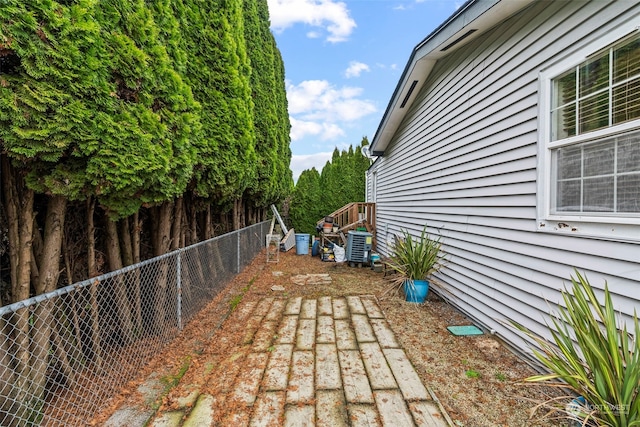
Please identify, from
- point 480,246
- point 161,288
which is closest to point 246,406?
point 161,288

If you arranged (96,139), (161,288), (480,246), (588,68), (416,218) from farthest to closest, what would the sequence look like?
(416,218), (480,246), (161,288), (588,68), (96,139)

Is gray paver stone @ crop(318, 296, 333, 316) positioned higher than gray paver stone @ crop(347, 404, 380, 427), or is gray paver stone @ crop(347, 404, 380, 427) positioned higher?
gray paver stone @ crop(347, 404, 380, 427)

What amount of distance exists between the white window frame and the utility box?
4613 mm

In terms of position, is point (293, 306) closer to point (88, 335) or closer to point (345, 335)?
point (345, 335)

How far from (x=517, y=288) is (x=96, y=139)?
3960mm

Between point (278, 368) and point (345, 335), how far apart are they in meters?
0.97

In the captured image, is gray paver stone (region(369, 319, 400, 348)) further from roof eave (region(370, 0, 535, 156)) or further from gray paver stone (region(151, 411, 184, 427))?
roof eave (region(370, 0, 535, 156))

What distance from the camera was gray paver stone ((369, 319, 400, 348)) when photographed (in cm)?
303

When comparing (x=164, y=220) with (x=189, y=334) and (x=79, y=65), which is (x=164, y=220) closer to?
(x=189, y=334)

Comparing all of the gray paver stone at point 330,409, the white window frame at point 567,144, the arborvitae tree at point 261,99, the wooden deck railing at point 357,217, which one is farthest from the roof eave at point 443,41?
the gray paver stone at point 330,409

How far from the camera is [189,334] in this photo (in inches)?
130

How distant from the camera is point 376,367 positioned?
8.46ft

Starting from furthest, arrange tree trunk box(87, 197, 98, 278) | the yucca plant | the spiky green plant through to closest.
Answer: the spiky green plant < tree trunk box(87, 197, 98, 278) < the yucca plant

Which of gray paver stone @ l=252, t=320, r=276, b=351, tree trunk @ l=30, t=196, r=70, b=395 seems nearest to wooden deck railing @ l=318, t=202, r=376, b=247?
gray paver stone @ l=252, t=320, r=276, b=351
